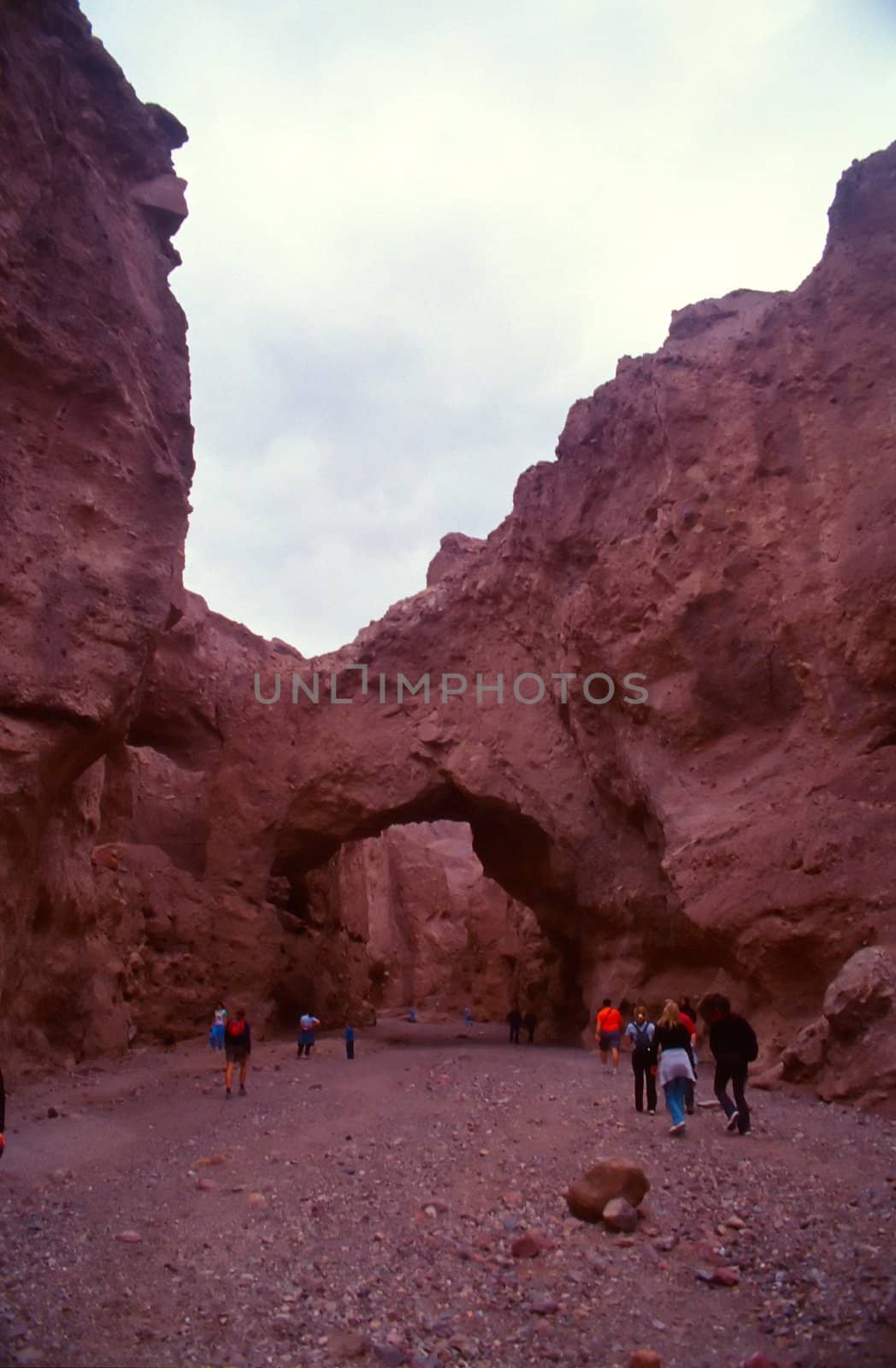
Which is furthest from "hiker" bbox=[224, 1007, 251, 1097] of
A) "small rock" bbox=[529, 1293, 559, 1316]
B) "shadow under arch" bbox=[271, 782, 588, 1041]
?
"shadow under arch" bbox=[271, 782, 588, 1041]

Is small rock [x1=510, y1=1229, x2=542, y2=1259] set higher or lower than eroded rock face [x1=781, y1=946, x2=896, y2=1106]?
lower

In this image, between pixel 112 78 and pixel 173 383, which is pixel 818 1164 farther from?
pixel 112 78

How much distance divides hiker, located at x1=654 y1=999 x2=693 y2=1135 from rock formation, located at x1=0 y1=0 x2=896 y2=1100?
12.5 ft

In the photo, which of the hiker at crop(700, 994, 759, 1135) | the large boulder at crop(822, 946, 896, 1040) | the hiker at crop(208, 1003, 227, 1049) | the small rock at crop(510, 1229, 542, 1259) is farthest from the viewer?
the hiker at crop(208, 1003, 227, 1049)

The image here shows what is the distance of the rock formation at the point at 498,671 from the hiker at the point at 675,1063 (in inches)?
151

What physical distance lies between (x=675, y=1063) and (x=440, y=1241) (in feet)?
10.1

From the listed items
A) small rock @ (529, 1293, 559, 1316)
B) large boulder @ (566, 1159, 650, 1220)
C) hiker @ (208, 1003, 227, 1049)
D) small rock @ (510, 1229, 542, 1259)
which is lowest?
small rock @ (529, 1293, 559, 1316)

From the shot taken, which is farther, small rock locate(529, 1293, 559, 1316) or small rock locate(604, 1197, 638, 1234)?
small rock locate(604, 1197, 638, 1234)

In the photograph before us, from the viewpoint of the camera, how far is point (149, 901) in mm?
16781

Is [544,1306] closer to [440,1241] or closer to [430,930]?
[440,1241]

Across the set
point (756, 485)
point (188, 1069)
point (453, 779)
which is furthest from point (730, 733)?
point (188, 1069)

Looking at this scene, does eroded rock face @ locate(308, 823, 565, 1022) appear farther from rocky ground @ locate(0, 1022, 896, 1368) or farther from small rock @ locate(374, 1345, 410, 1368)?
small rock @ locate(374, 1345, 410, 1368)

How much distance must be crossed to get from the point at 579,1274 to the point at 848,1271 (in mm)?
1211

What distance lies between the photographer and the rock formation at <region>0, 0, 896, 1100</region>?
11031 mm
